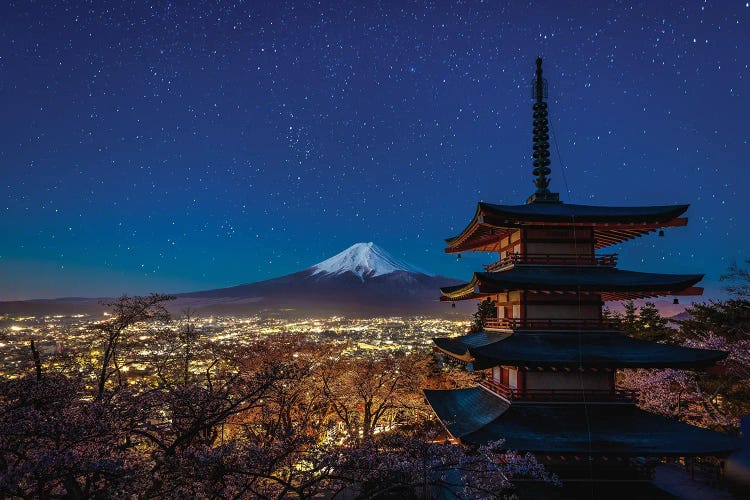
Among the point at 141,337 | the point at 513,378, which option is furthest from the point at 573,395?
the point at 141,337

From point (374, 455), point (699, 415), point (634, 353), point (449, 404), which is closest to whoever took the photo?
point (374, 455)

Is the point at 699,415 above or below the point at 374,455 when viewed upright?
below

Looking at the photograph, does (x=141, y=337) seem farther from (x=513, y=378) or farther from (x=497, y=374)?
(x=513, y=378)

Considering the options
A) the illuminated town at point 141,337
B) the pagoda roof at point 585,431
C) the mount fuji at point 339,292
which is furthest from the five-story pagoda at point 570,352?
the mount fuji at point 339,292

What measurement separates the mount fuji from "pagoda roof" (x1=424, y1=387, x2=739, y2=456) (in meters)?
100

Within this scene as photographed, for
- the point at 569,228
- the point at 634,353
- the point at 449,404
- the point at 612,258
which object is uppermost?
the point at 569,228

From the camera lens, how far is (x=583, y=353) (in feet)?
42.5

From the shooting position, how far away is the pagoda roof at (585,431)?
11.5m

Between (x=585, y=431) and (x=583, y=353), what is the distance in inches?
83.9

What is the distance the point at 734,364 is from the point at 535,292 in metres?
17.0

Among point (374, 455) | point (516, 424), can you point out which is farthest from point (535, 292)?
point (374, 455)

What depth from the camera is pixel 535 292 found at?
13.9 m

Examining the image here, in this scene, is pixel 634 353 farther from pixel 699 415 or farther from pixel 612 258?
pixel 699 415

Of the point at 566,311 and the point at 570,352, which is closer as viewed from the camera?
the point at 570,352
